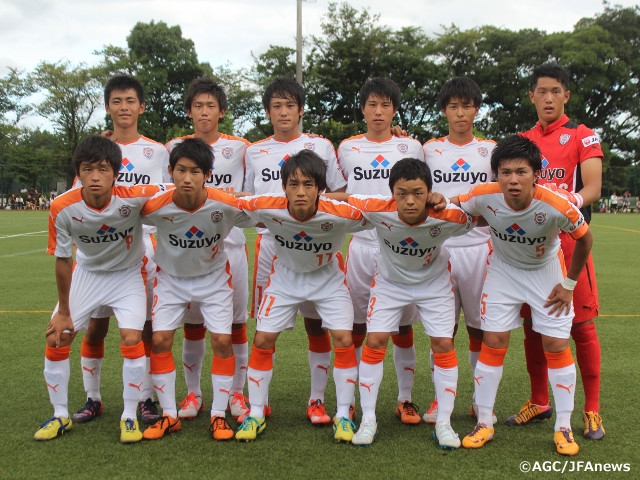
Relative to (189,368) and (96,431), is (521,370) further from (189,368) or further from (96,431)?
(96,431)

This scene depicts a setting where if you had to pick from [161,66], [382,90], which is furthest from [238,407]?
[161,66]

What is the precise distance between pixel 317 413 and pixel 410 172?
1.68 m

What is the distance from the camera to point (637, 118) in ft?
125

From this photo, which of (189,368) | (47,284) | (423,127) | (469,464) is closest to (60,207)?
(189,368)

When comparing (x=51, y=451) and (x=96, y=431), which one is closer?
(x=51, y=451)

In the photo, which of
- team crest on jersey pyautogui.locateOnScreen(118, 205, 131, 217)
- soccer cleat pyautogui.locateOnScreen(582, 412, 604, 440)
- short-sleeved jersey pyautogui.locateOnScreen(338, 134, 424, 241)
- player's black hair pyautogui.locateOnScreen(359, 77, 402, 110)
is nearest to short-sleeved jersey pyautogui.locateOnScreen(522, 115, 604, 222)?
short-sleeved jersey pyautogui.locateOnScreen(338, 134, 424, 241)

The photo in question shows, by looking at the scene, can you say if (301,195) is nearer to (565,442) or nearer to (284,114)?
(284,114)

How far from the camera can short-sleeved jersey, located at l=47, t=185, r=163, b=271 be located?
366 centimetres

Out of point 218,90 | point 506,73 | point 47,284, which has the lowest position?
point 47,284

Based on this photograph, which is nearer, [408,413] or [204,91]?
A: [408,413]

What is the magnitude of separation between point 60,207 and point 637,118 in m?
41.8

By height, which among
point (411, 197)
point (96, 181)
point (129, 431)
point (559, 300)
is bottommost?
point (129, 431)

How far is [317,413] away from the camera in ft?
12.6

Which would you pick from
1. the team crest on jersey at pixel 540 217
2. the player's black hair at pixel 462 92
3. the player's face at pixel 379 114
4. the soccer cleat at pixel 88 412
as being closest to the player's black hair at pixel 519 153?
the team crest on jersey at pixel 540 217
